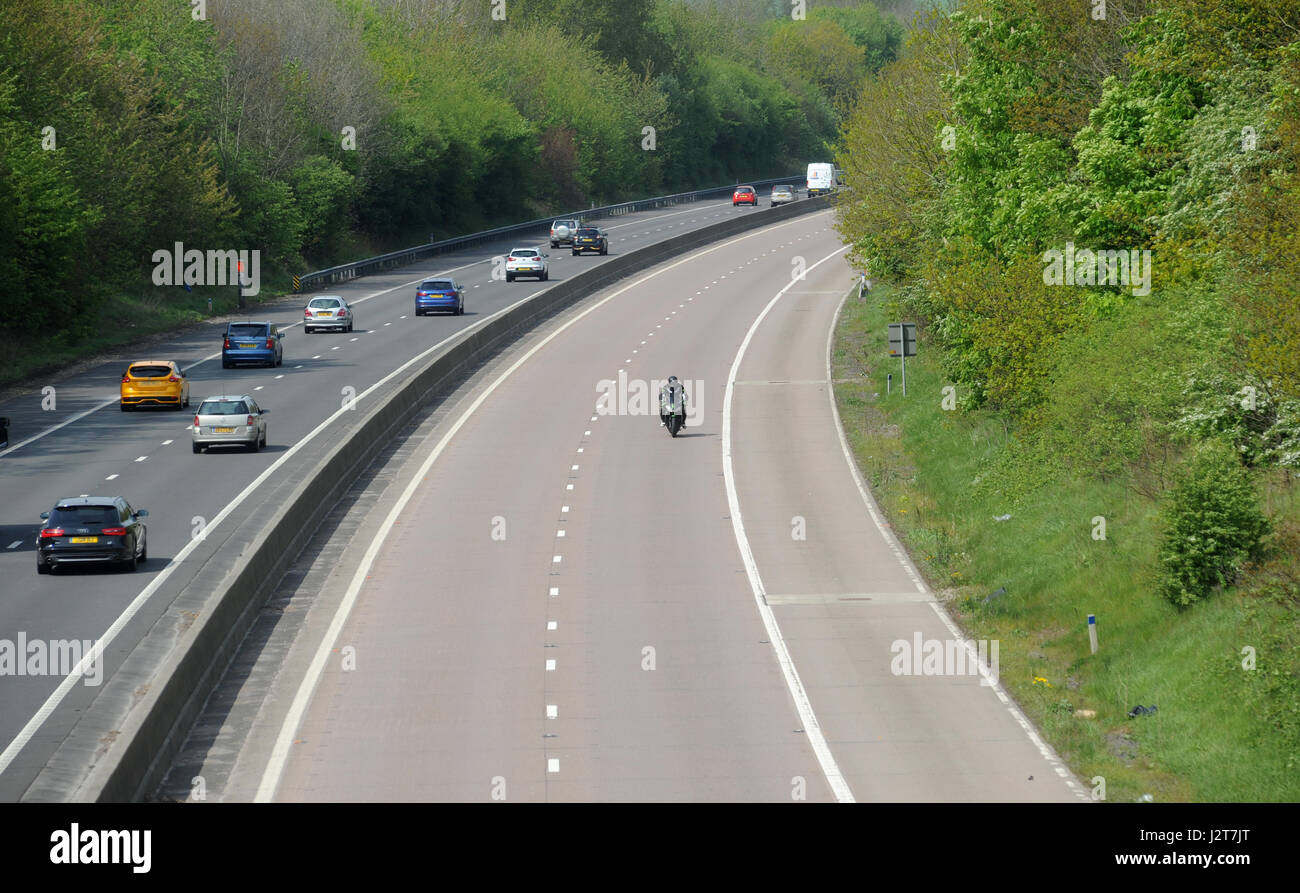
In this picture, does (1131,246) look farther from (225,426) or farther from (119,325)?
(119,325)

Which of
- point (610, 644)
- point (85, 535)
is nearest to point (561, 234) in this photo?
point (85, 535)

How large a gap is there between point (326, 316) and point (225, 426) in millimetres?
23075

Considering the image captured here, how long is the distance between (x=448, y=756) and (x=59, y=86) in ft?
157

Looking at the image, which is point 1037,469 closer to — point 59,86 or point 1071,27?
point 1071,27

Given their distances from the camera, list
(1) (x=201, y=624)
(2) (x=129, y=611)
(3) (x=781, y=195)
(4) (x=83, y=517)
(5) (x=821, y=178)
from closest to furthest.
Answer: (1) (x=201, y=624) < (2) (x=129, y=611) < (4) (x=83, y=517) < (3) (x=781, y=195) < (5) (x=821, y=178)

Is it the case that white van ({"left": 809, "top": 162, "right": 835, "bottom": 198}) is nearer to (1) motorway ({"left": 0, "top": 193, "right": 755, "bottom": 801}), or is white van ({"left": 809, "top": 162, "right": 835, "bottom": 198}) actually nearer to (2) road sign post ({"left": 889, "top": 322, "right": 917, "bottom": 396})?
(1) motorway ({"left": 0, "top": 193, "right": 755, "bottom": 801})

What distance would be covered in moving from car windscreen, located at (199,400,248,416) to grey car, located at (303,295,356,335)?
2251 centimetres

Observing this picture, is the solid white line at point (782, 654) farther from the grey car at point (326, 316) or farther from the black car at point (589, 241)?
the black car at point (589, 241)

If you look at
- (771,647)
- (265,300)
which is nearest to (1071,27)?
(771,647)

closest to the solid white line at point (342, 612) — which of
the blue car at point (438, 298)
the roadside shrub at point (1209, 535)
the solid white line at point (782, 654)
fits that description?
the solid white line at point (782, 654)

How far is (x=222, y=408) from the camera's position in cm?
4053

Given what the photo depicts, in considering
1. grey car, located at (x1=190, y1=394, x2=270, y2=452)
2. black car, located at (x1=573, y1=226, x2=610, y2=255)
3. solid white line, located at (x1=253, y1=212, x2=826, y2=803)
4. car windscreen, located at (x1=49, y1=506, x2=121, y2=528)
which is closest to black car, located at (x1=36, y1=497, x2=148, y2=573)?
car windscreen, located at (x1=49, y1=506, x2=121, y2=528)

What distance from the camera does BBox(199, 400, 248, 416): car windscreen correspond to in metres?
40.4

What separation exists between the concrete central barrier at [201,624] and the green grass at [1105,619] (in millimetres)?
11692
